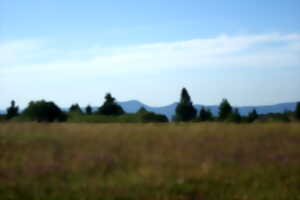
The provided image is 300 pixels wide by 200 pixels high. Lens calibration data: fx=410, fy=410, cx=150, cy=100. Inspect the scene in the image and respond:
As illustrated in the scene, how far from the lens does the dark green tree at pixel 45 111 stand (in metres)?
20.0

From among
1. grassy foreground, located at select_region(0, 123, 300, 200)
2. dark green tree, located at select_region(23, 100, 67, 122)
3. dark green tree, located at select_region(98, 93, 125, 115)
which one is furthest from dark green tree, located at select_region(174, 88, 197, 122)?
grassy foreground, located at select_region(0, 123, 300, 200)

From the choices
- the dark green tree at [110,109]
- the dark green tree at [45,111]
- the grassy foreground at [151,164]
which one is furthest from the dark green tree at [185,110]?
the grassy foreground at [151,164]

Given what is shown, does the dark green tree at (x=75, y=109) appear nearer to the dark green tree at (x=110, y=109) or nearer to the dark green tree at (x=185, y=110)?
the dark green tree at (x=110, y=109)

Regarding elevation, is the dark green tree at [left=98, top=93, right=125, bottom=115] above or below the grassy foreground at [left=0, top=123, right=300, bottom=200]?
above

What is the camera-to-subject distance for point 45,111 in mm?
20359

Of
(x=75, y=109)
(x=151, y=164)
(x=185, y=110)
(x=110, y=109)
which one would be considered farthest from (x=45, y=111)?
(x=185, y=110)

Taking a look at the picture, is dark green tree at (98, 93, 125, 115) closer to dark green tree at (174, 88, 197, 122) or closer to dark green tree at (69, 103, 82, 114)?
dark green tree at (69, 103, 82, 114)

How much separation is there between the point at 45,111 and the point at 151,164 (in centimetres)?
1370

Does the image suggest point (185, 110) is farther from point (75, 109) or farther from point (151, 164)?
point (151, 164)

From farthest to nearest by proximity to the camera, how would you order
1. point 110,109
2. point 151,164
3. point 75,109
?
point 75,109 → point 110,109 → point 151,164

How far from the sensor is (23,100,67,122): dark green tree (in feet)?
65.6

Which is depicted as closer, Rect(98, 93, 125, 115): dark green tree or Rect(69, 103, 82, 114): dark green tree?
Rect(98, 93, 125, 115): dark green tree

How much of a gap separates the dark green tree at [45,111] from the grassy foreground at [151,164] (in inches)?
357

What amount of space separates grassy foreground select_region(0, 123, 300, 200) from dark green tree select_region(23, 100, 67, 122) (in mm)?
9079
